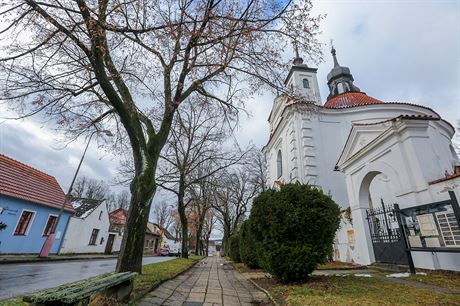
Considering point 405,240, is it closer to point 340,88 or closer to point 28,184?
point 340,88

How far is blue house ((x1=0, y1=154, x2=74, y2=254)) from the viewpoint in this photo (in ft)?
53.8

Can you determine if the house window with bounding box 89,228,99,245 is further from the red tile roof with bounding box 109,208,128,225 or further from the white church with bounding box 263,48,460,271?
the white church with bounding box 263,48,460,271

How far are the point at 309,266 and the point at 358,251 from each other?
6.45m

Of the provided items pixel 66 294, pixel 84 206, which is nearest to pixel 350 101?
pixel 66 294

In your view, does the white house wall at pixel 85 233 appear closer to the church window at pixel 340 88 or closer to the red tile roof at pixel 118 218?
the red tile roof at pixel 118 218

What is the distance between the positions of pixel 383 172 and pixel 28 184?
23725 mm

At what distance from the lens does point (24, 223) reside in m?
18.1

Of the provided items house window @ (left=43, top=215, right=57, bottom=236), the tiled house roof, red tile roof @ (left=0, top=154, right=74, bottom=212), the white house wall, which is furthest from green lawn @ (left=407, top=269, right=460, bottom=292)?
the tiled house roof

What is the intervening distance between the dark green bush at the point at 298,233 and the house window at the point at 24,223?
62.7ft

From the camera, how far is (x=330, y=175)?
17766 mm

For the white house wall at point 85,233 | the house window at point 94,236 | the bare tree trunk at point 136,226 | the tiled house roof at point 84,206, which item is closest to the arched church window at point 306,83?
the bare tree trunk at point 136,226

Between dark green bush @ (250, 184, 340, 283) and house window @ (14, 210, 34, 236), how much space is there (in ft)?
62.7

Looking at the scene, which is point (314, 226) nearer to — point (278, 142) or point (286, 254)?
point (286, 254)

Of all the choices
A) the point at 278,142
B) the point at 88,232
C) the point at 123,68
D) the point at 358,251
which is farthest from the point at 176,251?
the point at 123,68
